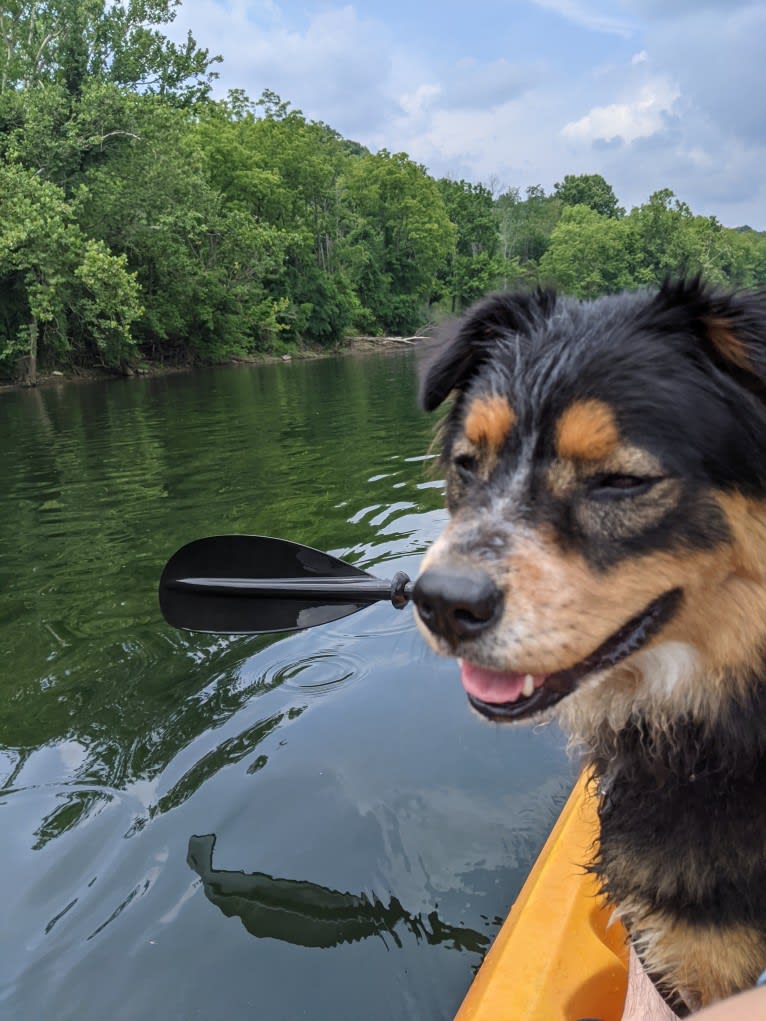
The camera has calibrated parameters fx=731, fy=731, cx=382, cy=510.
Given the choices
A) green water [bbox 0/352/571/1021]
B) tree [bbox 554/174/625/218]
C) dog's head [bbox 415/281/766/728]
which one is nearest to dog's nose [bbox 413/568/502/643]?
dog's head [bbox 415/281/766/728]

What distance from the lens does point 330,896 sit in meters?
3.92

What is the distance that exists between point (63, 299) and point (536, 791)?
34.5m

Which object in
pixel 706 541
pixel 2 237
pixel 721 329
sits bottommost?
pixel 706 541

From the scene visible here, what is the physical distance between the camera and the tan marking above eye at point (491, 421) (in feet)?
8.39

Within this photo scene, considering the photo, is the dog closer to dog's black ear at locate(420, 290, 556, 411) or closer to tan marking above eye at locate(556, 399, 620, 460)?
tan marking above eye at locate(556, 399, 620, 460)

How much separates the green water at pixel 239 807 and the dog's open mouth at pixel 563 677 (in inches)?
74.1

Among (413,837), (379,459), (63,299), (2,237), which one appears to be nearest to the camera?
(413,837)

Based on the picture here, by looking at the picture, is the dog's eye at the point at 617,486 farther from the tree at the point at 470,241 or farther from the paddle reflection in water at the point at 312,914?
the tree at the point at 470,241

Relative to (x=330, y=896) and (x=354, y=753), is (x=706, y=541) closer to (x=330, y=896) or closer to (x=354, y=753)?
(x=330, y=896)

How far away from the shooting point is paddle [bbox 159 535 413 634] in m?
4.68

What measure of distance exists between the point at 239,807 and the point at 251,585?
4.53 ft

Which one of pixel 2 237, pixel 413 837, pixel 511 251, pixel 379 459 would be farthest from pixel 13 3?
pixel 511 251

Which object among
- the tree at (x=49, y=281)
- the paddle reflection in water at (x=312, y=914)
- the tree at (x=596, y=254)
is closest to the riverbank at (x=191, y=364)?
the tree at (x=49, y=281)

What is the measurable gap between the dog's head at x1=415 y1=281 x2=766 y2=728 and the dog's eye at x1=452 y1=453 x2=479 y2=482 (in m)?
0.11
